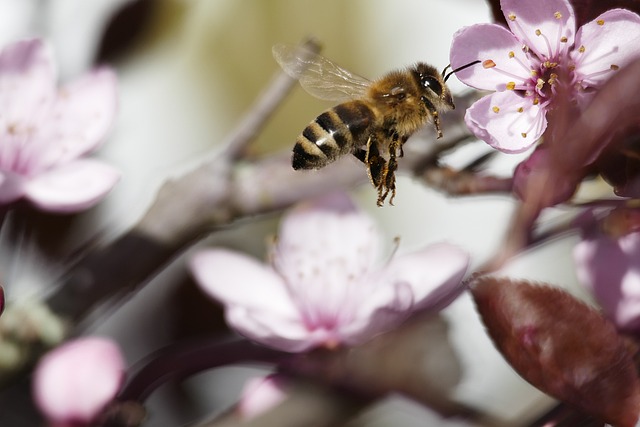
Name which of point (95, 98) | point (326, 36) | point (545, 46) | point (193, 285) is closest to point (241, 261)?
point (193, 285)

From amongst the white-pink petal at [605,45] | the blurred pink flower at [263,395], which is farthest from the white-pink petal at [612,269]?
the blurred pink flower at [263,395]

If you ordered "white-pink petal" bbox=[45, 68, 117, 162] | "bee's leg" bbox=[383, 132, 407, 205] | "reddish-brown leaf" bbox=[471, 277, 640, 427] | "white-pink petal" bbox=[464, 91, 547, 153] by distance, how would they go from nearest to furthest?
"reddish-brown leaf" bbox=[471, 277, 640, 427] → "white-pink petal" bbox=[464, 91, 547, 153] → "bee's leg" bbox=[383, 132, 407, 205] → "white-pink petal" bbox=[45, 68, 117, 162]

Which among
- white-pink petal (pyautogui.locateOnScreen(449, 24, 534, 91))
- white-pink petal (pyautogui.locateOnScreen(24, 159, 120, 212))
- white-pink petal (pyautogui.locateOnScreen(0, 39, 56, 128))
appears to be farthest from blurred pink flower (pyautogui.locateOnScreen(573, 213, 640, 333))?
white-pink petal (pyautogui.locateOnScreen(0, 39, 56, 128))

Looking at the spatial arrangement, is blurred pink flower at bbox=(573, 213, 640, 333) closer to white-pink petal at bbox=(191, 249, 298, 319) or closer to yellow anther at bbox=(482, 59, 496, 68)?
yellow anther at bbox=(482, 59, 496, 68)

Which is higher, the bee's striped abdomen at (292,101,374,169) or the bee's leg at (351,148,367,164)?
the bee's striped abdomen at (292,101,374,169)

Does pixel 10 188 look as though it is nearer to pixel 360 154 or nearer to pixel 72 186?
pixel 72 186

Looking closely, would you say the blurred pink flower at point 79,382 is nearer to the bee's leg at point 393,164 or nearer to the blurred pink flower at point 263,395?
the blurred pink flower at point 263,395

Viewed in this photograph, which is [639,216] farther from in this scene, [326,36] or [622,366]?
[326,36]
